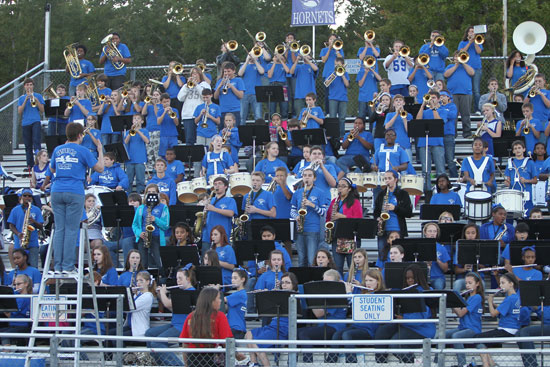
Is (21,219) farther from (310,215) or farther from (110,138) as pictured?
(310,215)

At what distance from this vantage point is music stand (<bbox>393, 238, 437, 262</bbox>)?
44.7 ft

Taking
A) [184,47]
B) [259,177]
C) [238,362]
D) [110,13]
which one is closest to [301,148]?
[259,177]

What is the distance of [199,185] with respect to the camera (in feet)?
53.9

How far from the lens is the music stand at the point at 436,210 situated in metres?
14.9

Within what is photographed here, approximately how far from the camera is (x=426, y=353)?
364 inches

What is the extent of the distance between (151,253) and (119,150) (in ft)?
9.73

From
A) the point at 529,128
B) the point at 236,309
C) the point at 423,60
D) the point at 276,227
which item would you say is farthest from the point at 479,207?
the point at 423,60

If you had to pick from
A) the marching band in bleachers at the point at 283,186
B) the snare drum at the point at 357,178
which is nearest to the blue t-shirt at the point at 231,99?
the marching band in bleachers at the point at 283,186

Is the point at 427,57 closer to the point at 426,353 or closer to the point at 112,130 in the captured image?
the point at 112,130

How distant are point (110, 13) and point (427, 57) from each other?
20591 millimetres

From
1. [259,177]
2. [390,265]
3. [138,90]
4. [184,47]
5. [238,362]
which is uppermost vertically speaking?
[184,47]

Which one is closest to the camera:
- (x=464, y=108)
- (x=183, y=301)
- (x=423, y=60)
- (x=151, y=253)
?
(x=183, y=301)

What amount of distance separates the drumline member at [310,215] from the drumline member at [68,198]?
5.11m

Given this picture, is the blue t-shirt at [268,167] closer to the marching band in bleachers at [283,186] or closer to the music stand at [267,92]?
the marching band in bleachers at [283,186]
